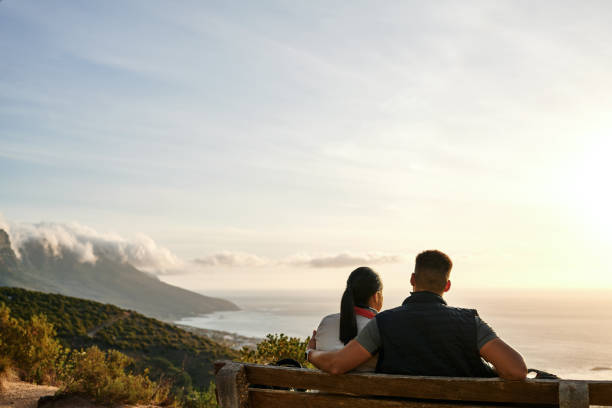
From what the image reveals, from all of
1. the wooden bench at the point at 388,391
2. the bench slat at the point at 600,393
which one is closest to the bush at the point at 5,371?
the wooden bench at the point at 388,391

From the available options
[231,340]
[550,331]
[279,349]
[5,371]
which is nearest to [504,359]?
[279,349]

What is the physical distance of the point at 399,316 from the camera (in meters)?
2.64

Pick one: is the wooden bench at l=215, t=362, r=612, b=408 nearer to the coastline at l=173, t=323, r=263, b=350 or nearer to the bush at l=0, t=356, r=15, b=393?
the bush at l=0, t=356, r=15, b=393

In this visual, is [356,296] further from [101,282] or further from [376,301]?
[101,282]

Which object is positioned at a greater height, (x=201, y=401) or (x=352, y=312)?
(x=352, y=312)

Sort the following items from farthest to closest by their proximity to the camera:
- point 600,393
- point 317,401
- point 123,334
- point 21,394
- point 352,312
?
point 123,334, point 21,394, point 352,312, point 317,401, point 600,393

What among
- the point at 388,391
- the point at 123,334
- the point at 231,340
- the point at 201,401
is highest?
the point at 388,391

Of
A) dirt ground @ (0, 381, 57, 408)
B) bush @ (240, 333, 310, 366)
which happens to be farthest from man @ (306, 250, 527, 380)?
dirt ground @ (0, 381, 57, 408)

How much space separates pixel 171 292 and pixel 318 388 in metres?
168

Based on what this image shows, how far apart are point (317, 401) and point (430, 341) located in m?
0.63

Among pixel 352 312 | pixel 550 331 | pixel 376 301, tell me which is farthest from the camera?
pixel 550 331

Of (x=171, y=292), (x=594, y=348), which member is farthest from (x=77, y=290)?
(x=594, y=348)

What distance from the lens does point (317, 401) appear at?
8.25 feet

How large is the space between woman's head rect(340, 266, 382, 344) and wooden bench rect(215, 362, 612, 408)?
505 mm
